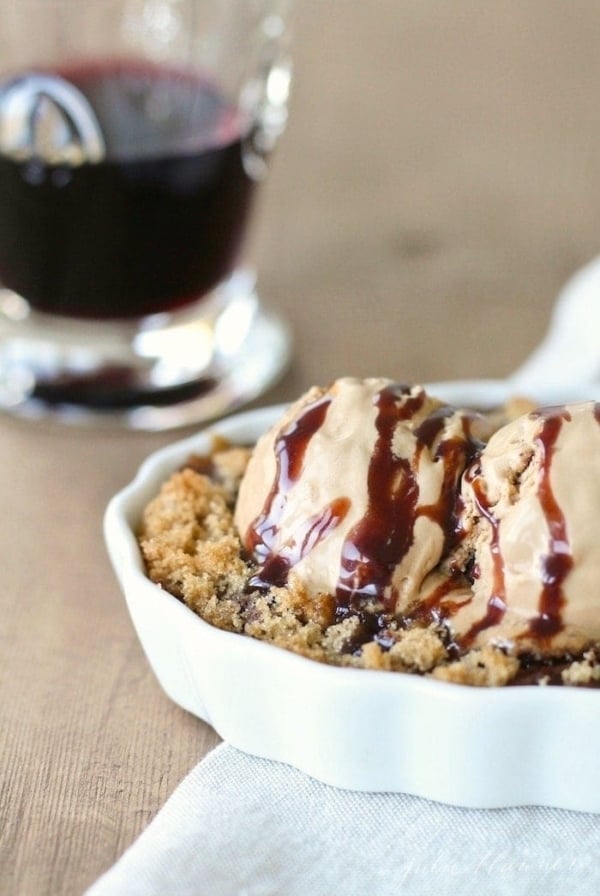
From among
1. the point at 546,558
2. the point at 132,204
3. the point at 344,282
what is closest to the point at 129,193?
the point at 132,204

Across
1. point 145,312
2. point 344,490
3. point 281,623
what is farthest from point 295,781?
point 145,312

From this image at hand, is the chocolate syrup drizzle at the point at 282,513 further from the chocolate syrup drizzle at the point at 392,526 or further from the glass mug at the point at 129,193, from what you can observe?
the glass mug at the point at 129,193

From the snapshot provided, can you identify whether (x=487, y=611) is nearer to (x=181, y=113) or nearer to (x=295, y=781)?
(x=295, y=781)

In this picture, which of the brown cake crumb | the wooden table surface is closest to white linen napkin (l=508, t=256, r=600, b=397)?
the wooden table surface

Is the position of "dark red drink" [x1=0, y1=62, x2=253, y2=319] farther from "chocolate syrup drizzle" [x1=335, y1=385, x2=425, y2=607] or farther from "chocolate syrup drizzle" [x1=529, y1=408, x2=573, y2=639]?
"chocolate syrup drizzle" [x1=529, y1=408, x2=573, y2=639]

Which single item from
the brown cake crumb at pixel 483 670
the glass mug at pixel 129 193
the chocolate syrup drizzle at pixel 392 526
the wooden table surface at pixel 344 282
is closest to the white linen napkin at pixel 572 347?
the wooden table surface at pixel 344 282
